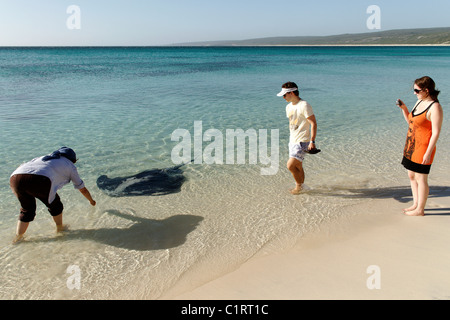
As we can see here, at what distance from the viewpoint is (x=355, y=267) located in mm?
3467

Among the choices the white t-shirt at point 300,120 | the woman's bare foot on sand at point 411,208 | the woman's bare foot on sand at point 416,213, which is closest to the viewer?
the woman's bare foot on sand at point 416,213

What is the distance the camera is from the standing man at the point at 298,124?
16.0 ft

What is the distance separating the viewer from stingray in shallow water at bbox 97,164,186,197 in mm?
5727

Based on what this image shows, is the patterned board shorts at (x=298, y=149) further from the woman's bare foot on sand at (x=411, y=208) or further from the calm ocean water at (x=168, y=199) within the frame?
the woman's bare foot on sand at (x=411, y=208)

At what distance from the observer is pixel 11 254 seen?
4000mm

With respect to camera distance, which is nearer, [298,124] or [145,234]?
[145,234]

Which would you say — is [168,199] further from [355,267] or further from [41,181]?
[355,267]

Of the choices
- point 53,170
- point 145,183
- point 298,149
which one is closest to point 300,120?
point 298,149

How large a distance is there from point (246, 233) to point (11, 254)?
9.61 ft

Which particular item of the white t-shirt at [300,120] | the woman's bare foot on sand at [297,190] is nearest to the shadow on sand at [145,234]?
the woman's bare foot on sand at [297,190]

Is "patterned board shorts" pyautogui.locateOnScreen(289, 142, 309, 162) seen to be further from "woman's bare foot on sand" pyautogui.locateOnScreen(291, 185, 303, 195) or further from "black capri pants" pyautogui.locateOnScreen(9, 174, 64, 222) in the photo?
"black capri pants" pyautogui.locateOnScreen(9, 174, 64, 222)

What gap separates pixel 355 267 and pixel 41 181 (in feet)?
12.2

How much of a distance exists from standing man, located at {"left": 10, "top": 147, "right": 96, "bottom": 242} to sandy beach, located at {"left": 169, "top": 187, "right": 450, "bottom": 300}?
6.62 ft
